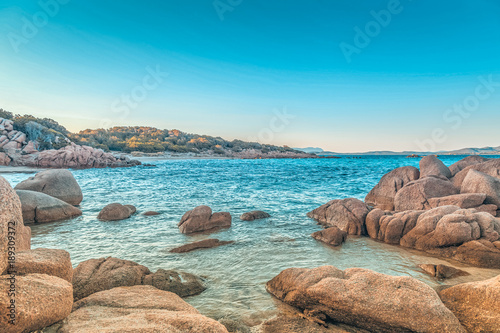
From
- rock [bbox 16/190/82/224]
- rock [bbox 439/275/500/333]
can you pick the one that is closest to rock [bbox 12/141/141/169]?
rock [bbox 16/190/82/224]

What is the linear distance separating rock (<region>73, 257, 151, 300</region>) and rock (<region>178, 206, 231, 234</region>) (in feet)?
14.9

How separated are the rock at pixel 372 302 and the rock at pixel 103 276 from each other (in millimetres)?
3425

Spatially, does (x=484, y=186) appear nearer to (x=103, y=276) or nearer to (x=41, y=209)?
(x=103, y=276)

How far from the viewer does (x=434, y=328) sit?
4.04m

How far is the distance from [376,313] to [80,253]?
8.62 metres

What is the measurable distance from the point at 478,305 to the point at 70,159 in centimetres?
5241

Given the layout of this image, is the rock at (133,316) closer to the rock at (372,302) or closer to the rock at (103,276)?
the rock at (103,276)

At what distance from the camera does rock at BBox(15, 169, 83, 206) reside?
14836 mm

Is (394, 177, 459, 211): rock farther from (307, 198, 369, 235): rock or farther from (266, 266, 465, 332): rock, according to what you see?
(266, 266, 465, 332): rock

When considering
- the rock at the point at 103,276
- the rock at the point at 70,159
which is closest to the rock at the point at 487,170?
the rock at the point at 103,276

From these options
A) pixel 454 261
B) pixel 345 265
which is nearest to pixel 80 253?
pixel 345 265

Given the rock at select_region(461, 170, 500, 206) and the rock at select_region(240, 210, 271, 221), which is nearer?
the rock at select_region(461, 170, 500, 206)

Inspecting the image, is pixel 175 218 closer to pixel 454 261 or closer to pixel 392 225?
pixel 392 225

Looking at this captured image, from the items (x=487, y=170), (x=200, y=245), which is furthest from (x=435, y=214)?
(x=200, y=245)
